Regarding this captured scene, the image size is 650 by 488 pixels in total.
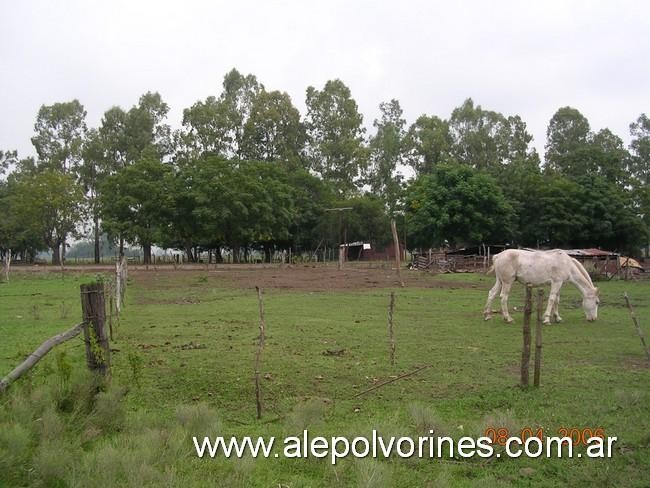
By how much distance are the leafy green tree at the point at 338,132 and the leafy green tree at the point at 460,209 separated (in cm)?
1293

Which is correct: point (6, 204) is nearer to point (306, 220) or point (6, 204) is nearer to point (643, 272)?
point (306, 220)

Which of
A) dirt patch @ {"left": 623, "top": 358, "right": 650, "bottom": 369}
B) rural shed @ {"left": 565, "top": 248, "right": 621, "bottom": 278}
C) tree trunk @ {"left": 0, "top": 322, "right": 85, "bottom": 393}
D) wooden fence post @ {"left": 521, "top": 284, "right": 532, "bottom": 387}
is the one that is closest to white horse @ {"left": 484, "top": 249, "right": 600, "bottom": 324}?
dirt patch @ {"left": 623, "top": 358, "right": 650, "bottom": 369}

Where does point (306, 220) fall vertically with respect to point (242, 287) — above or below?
above

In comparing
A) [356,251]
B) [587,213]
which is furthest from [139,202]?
[587,213]

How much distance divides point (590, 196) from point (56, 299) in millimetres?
45075

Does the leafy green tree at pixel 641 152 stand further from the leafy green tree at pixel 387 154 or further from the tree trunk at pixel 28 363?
the tree trunk at pixel 28 363

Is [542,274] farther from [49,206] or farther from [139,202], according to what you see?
[49,206]

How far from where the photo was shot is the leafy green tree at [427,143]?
5972cm

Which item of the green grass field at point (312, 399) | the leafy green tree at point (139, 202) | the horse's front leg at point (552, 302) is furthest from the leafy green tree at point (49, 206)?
the horse's front leg at point (552, 302)

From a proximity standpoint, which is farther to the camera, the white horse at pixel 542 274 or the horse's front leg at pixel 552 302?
the white horse at pixel 542 274

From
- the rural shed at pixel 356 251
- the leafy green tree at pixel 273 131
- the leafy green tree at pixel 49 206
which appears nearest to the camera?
the leafy green tree at pixel 49 206

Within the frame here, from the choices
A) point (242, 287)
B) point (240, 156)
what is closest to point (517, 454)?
point (242, 287)

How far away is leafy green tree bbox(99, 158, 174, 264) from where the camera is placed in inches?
2013

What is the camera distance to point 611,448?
5.54 meters
